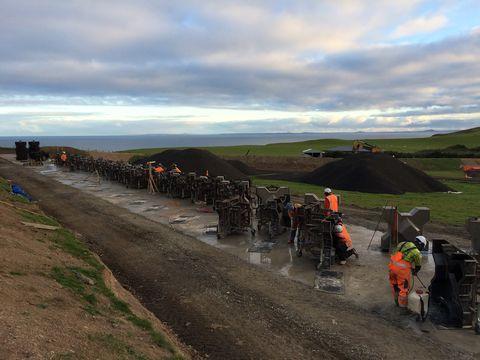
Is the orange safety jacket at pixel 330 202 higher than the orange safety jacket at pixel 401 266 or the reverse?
higher

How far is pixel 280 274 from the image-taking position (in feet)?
38.8

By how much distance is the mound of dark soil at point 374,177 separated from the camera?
30.1 m

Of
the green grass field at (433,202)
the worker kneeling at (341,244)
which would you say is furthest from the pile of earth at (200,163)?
the worker kneeling at (341,244)

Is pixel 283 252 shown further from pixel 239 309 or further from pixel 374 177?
pixel 374 177

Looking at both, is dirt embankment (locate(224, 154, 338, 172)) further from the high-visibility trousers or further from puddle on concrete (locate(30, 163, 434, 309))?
the high-visibility trousers

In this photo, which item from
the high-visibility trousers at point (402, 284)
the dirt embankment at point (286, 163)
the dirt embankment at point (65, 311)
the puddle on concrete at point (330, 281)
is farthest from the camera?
the dirt embankment at point (286, 163)

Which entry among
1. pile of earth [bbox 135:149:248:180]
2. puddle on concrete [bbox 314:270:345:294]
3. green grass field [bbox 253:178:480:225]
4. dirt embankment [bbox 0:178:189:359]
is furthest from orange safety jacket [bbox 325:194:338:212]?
pile of earth [bbox 135:149:248:180]

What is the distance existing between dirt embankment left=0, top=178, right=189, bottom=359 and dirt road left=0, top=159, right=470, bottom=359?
0.87m

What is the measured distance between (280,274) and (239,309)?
2.84 m

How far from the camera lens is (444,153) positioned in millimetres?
54719

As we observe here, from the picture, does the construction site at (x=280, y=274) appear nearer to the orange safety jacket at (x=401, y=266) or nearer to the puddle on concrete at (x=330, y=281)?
the puddle on concrete at (x=330, y=281)

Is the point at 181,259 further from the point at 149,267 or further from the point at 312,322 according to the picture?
the point at 312,322

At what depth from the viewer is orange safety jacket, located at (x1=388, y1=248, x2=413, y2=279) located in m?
9.04

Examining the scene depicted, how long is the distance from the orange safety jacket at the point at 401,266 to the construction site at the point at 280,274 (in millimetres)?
491
